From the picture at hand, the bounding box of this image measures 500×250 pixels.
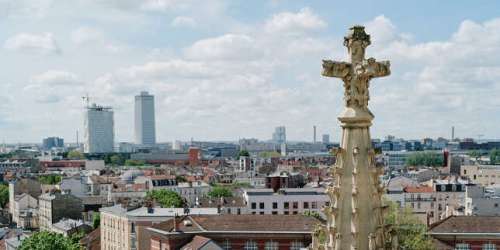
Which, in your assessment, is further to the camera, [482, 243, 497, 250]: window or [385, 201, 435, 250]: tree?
[482, 243, 497, 250]: window

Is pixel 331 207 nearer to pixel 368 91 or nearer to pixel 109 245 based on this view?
pixel 368 91

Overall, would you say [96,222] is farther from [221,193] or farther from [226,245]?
[226,245]

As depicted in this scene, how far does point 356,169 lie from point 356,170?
1 centimetres

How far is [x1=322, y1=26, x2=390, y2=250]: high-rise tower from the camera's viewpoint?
806 cm

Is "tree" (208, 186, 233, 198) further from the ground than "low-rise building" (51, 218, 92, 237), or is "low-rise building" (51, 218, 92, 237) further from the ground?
"tree" (208, 186, 233, 198)

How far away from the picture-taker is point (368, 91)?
8.49 m

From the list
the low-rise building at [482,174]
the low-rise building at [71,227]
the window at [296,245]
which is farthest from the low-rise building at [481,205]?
the low-rise building at [482,174]

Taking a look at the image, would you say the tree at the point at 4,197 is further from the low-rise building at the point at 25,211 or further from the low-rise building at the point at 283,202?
the low-rise building at the point at 283,202

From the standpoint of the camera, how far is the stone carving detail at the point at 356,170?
8.06m

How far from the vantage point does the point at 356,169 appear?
822 cm

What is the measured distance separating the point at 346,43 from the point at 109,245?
250 ft

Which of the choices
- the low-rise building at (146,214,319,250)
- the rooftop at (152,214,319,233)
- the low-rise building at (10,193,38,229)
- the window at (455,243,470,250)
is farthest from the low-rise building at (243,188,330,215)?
the low-rise building at (10,193,38,229)

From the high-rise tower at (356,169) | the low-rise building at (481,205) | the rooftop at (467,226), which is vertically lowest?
the low-rise building at (481,205)

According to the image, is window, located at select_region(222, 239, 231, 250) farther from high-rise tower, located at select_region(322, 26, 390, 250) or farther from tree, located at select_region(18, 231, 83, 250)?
high-rise tower, located at select_region(322, 26, 390, 250)
